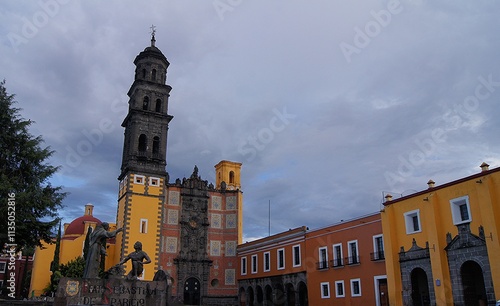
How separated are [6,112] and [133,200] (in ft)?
61.8

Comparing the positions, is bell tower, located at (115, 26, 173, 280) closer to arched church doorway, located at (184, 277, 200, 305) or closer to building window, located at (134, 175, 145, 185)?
building window, located at (134, 175, 145, 185)

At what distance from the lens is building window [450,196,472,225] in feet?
73.9

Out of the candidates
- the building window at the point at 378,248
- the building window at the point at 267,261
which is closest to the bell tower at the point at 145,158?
the building window at the point at 267,261

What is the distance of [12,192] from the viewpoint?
1867cm

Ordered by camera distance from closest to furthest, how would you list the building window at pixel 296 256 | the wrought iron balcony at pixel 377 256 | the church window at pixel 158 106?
the wrought iron balcony at pixel 377 256 < the building window at pixel 296 256 < the church window at pixel 158 106

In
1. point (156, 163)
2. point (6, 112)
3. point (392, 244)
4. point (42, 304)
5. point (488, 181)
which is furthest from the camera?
point (156, 163)

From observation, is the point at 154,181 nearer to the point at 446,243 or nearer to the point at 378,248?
the point at 378,248

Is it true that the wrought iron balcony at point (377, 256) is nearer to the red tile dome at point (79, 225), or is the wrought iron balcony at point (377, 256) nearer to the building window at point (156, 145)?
the building window at point (156, 145)

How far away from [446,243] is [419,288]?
3.50 meters

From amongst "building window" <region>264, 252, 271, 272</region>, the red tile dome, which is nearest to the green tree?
"building window" <region>264, 252, 271, 272</region>

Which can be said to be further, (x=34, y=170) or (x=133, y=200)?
(x=133, y=200)

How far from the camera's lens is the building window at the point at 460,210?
22516 mm

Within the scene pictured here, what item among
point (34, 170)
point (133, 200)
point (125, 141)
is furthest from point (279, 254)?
point (34, 170)

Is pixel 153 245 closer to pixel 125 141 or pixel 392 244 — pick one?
pixel 125 141
